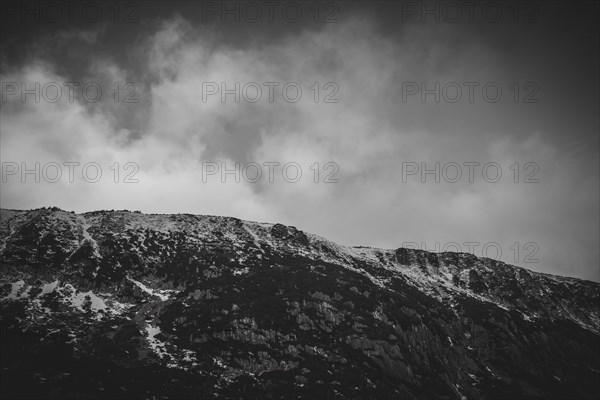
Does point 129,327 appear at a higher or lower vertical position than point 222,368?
higher

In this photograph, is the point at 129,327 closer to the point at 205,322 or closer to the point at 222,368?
the point at 205,322

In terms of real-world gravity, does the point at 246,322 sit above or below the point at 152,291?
below

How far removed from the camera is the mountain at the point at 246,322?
53.9m

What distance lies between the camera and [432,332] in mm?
84312

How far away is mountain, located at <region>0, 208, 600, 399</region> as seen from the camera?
53875mm

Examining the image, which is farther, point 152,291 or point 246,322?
point 152,291

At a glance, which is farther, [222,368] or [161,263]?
[161,263]

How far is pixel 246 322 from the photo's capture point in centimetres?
6981

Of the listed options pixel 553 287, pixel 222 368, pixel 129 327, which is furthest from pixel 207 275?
pixel 553 287

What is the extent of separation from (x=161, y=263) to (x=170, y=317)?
20768 millimetres

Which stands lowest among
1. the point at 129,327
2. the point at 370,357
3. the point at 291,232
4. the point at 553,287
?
the point at 370,357

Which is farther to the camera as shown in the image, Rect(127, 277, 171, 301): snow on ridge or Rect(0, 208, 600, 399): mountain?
Rect(127, 277, 171, 301): snow on ridge

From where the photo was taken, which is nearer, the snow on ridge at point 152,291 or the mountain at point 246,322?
the mountain at point 246,322

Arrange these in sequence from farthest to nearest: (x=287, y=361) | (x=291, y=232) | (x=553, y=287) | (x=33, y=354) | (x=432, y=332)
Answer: (x=553, y=287) < (x=291, y=232) < (x=432, y=332) < (x=287, y=361) < (x=33, y=354)
